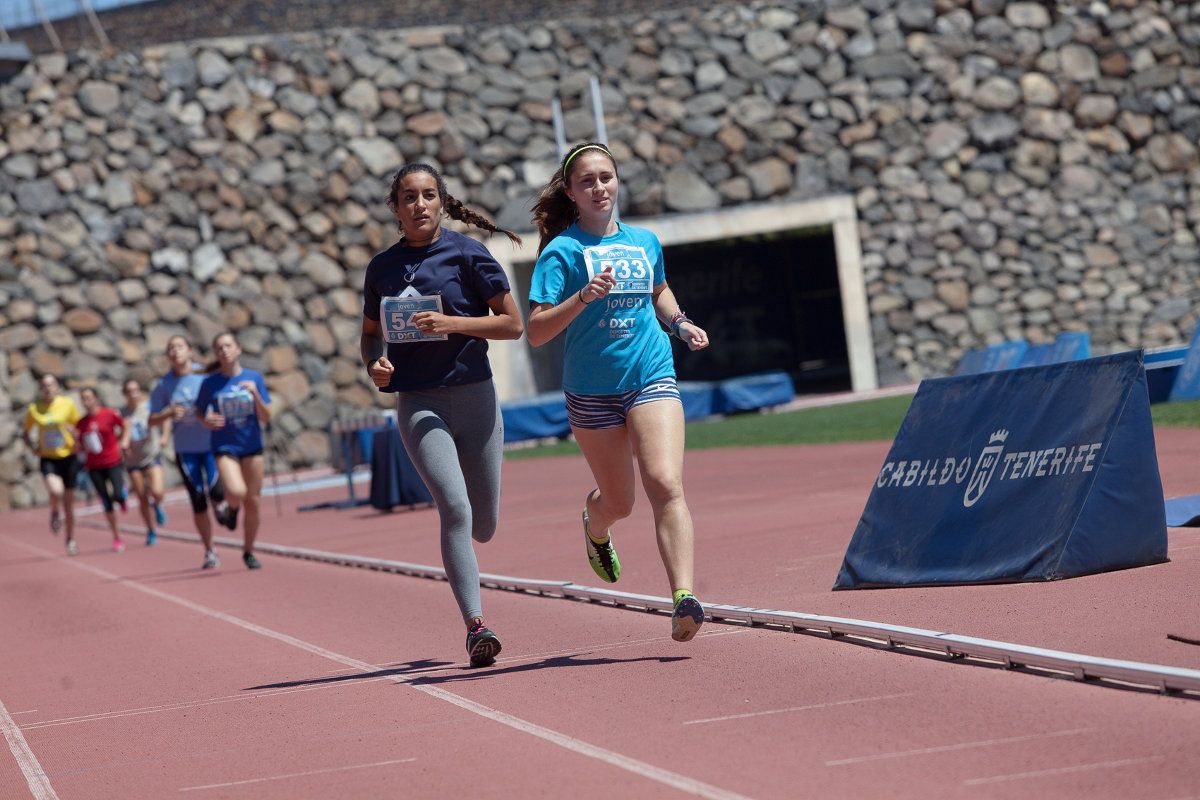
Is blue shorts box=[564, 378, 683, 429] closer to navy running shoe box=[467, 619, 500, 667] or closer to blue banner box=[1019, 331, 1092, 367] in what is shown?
navy running shoe box=[467, 619, 500, 667]

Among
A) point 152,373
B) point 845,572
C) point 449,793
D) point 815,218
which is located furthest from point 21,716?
point 815,218

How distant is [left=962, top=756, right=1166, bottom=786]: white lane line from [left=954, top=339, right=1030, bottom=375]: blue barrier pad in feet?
67.3

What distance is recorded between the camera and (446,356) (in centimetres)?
816

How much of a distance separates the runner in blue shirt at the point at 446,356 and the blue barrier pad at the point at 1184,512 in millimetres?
3908

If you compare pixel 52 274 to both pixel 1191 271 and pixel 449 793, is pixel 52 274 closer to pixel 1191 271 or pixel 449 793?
pixel 1191 271

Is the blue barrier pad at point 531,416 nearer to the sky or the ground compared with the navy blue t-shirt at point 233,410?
nearer to the ground

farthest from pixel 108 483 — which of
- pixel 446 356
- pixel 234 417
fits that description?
pixel 446 356

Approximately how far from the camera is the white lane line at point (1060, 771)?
4922 mm

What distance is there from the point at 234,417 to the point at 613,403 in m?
7.38

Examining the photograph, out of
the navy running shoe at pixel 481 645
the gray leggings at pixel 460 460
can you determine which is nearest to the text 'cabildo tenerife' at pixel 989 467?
the gray leggings at pixel 460 460

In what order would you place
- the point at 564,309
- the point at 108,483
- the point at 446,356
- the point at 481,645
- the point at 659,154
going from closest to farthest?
1. the point at 564,309
2. the point at 481,645
3. the point at 446,356
4. the point at 108,483
5. the point at 659,154

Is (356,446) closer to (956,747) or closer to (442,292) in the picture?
(442,292)

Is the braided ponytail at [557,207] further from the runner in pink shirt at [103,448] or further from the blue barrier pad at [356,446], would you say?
the blue barrier pad at [356,446]

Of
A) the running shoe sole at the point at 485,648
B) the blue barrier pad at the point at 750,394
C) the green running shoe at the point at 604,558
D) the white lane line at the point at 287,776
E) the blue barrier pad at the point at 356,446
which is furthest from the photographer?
the blue barrier pad at the point at 750,394
